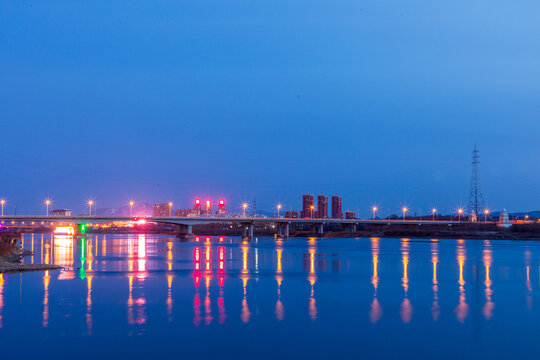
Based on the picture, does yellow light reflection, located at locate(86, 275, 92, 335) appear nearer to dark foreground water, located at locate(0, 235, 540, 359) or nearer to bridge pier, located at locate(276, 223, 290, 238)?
dark foreground water, located at locate(0, 235, 540, 359)

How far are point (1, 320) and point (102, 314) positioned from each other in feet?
12.7

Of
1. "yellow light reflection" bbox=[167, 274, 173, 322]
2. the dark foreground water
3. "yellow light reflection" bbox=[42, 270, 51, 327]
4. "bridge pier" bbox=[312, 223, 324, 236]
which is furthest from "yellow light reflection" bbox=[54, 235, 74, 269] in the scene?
"bridge pier" bbox=[312, 223, 324, 236]

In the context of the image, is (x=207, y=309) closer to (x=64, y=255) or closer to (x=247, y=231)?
(x=64, y=255)

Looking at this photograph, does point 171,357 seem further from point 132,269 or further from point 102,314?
point 132,269

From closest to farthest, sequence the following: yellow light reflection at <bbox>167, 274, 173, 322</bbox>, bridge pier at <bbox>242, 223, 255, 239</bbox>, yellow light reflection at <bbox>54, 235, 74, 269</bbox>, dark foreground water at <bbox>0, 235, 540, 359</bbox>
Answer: dark foreground water at <bbox>0, 235, 540, 359</bbox>
yellow light reflection at <bbox>167, 274, 173, 322</bbox>
yellow light reflection at <bbox>54, 235, 74, 269</bbox>
bridge pier at <bbox>242, 223, 255, 239</bbox>

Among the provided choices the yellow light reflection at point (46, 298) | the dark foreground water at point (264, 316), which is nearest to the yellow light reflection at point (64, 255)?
the dark foreground water at point (264, 316)

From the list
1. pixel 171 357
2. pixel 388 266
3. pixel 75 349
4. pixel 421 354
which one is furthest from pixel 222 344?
pixel 388 266

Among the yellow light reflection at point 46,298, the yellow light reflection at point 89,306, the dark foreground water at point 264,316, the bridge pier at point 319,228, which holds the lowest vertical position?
the bridge pier at point 319,228

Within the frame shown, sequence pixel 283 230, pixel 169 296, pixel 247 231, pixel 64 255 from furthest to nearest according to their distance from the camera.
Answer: pixel 283 230 < pixel 247 231 < pixel 64 255 < pixel 169 296

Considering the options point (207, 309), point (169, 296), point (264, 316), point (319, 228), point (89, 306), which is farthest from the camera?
point (319, 228)

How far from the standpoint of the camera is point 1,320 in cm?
2248

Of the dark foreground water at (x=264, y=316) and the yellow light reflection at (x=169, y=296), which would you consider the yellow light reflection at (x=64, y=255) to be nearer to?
the dark foreground water at (x=264, y=316)

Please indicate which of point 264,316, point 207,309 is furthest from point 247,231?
point 264,316

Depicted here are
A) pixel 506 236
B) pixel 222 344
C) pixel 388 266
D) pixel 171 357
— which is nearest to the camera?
pixel 171 357
